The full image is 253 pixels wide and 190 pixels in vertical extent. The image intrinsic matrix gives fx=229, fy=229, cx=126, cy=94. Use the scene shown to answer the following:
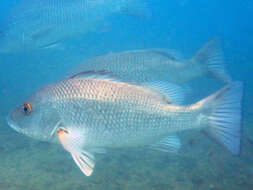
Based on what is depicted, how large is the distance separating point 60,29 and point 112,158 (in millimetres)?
3559

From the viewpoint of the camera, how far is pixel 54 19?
232 inches

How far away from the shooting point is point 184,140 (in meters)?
5.63

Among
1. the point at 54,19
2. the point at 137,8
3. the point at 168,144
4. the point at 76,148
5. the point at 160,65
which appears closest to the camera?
the point at 76,148

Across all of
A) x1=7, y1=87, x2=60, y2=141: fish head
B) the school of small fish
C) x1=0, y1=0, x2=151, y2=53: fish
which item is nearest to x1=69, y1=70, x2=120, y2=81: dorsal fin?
the school of small fish

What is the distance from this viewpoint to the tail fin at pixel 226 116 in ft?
8.76

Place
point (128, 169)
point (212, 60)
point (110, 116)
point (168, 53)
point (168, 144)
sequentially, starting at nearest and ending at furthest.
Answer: point (110, 116), point (168, 144), point (128, 169), point (168, 53), point (212, 60)

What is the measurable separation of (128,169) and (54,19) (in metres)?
4.17

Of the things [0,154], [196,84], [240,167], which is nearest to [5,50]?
[0,154]

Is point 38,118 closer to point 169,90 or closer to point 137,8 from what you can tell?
point 169,90

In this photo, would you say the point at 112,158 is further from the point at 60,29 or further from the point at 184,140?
the point at 60,29

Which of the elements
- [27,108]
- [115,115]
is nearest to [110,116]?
[115,115]

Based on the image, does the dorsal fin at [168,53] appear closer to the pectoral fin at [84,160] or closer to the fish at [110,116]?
the fish at [110,116]

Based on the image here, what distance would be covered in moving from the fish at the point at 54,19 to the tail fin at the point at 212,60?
2.51 meters

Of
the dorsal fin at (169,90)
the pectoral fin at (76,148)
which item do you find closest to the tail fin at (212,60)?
the dorsal fin at (169,90)
